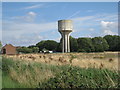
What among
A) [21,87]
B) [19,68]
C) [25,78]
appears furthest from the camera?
[19,68]

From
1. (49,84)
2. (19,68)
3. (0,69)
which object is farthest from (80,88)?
(0,69)

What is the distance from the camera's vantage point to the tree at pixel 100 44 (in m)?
72.2

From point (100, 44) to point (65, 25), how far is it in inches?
1018

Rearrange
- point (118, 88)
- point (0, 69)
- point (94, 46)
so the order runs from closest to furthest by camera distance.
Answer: point (118, 88) < point (0, 69) < point (94, 46)

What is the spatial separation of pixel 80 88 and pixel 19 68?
3749mm

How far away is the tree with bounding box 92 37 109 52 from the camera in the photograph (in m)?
72.2

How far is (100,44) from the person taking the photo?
7481cm

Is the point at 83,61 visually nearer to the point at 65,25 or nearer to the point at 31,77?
the point at 31,77

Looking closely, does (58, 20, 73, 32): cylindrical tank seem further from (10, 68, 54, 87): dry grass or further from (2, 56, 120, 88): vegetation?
(2, 56, 120, 88): vegetation

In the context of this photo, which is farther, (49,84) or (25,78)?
(25,78)

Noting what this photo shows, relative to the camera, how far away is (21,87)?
292 inches

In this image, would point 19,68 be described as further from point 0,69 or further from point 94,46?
point 94,46

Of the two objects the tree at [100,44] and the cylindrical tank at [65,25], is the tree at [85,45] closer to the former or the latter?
the tree at [100,44]

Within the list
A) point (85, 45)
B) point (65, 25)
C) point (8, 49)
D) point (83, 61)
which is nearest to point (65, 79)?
point (83, 61)
